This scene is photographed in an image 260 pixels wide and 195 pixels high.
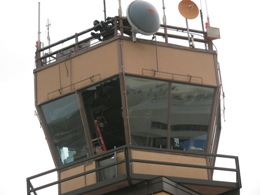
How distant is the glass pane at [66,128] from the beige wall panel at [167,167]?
218 cm

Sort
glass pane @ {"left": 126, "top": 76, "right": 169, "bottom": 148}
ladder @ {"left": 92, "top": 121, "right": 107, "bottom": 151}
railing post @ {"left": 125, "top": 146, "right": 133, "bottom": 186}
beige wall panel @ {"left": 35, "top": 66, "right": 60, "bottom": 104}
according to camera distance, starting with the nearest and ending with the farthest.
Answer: railing post @ {"left": 125, "top": 146, "right": 133, "bottom": 186} → glass pane @ {"left": 126, "top": 76, "right": 169, "bottom": 148} → ladder @ {"left": 92, "top": 121, "right": 107, "bottom": 151} → beige wall panel @ {"left": 35, "top": 66, "right": 60, "bottom": 104}

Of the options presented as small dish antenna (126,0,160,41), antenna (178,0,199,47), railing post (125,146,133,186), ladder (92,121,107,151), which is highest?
antenna (178,0,199,47)

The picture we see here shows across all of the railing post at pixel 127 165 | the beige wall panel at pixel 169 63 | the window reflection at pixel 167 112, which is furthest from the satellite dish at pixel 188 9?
the railing post at pixel 127 165

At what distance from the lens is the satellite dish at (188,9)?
115ft

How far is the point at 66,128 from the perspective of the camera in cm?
→ 3434

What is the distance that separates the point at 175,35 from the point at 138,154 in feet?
15.7

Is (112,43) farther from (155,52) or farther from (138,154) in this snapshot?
(138,154)

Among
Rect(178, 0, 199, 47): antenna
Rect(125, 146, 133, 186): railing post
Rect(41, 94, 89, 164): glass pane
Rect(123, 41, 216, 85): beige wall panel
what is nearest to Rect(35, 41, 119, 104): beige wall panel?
Rect(41, 94, 89, 164): glass pane

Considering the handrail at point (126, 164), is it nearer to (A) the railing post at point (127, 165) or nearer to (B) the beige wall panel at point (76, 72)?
(A) the railing post at point (127, 165)

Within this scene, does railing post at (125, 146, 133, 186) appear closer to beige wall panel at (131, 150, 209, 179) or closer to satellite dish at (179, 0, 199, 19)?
beige wall panel at (131, 150, 209, 179)

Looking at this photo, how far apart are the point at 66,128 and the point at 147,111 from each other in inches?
115

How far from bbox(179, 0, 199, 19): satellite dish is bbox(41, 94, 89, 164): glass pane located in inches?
193

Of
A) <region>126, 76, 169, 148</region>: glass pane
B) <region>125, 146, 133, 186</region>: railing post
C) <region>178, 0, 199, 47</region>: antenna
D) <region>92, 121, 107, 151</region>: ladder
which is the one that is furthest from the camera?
<region>178, 0, 199, 47</region>: antenna

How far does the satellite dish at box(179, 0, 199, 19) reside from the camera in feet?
115
